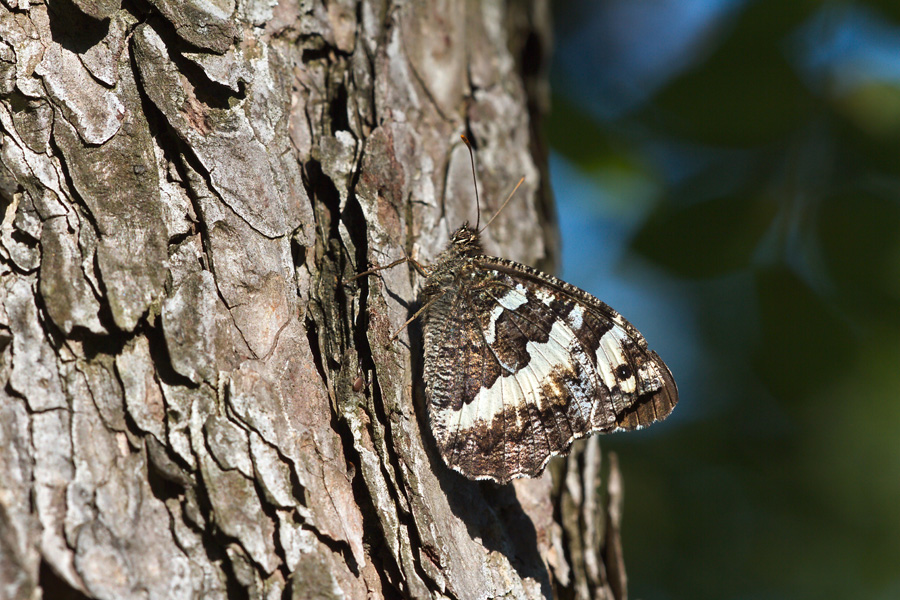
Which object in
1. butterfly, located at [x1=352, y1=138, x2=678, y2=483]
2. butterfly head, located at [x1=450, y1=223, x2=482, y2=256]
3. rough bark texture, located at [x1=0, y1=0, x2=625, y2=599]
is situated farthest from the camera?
butterfly head, located at [x1=450, y1=223, x2=482, y2=256]

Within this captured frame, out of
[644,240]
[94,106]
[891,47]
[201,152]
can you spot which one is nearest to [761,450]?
[644,240]

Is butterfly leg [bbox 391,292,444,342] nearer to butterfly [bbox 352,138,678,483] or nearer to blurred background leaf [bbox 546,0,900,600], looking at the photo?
butterfly [bbox 352,138,678,483]

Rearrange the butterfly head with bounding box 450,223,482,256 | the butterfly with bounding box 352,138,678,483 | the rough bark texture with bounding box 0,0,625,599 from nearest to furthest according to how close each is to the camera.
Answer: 1. the rough bark texture with bounding box 0,0,625,599
2. the butterfly with bounding box 352,138,678,483
3. the butterfly head with bounding box 450,223,482,256

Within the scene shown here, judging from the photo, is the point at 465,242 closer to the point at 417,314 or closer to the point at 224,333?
the point at 417,314

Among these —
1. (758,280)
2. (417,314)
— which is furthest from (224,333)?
(758,280)

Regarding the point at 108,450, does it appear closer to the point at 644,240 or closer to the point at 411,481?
the point at 411,481

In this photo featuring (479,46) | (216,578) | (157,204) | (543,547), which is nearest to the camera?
(216,578)

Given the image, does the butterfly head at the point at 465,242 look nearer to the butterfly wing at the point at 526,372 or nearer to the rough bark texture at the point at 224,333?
the butterfly wing at the point at 526,372

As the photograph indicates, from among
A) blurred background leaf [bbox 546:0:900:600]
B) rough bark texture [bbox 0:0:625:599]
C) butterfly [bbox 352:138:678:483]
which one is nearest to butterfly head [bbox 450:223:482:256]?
butterfly [bbox 352:138:678:483]
